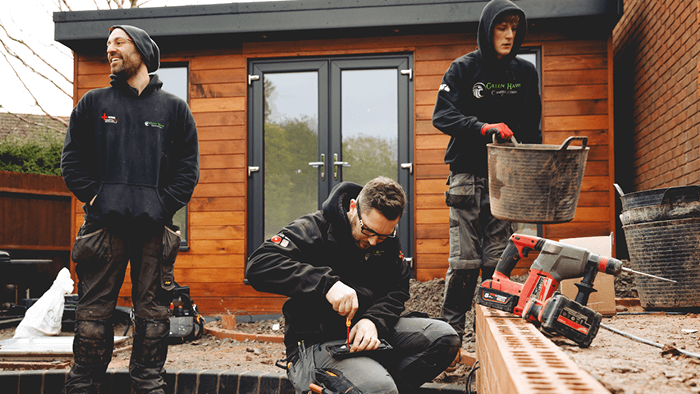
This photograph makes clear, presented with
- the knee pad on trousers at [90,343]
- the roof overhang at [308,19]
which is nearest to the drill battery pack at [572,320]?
the knee pad on trousers at [90,343]

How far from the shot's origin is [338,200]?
7.63 feet

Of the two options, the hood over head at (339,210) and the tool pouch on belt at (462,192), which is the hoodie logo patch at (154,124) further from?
the tool pouch on belt at (462,192)

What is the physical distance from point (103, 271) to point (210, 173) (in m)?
Result: 3.74

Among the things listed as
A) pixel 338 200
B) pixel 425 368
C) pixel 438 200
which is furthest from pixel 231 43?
pixel 425 368

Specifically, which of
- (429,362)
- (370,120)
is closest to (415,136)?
(370,120)

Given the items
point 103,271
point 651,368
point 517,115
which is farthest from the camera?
point 517,115

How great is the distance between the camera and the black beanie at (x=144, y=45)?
276cm

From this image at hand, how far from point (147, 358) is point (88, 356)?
0.86ft

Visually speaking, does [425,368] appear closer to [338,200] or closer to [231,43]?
[338,200]

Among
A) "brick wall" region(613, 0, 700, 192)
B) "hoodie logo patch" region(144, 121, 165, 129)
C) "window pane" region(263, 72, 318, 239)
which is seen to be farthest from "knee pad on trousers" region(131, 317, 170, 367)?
"brick wall" region(613, 0, 700, 192)

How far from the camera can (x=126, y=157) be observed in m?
2.66

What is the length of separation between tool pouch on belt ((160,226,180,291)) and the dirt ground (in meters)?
0.94

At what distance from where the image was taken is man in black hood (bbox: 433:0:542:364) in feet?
10.3

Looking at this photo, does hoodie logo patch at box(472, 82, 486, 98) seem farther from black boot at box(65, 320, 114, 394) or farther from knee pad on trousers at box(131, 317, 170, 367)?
black boot at box(65, 320, 114, 394)
